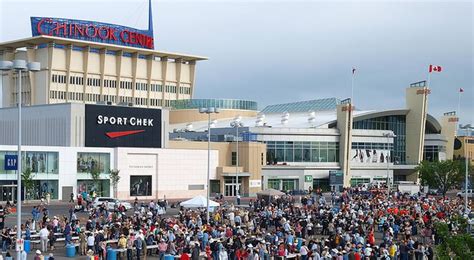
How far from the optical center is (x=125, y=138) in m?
81.5

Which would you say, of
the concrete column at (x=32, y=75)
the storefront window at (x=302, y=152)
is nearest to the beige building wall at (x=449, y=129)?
the storefront window at (x=302, y=152)

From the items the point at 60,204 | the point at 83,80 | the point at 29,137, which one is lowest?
the point at 60,204

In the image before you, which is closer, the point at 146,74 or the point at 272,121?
the point at 272,121

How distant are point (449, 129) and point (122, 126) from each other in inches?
2579

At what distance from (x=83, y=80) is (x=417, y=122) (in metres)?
51.6

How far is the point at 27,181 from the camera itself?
230 ft

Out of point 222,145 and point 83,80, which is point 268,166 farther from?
point 83,80

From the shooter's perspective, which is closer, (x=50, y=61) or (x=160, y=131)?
(x=160, y=131)

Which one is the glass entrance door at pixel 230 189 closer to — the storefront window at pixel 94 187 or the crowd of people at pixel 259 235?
the storefront window at pixel 94 187

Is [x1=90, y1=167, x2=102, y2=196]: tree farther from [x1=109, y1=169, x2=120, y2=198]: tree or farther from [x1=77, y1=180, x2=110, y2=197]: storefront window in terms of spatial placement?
[x1=109, y1=169, x2=120, y2=198]: tree

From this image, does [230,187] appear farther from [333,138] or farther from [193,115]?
[193,115]

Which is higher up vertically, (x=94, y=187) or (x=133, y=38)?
(x=133, y=38)

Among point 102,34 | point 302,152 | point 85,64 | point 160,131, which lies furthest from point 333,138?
point 102,34

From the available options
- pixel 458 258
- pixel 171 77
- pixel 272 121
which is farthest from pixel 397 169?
pixel 458 258
